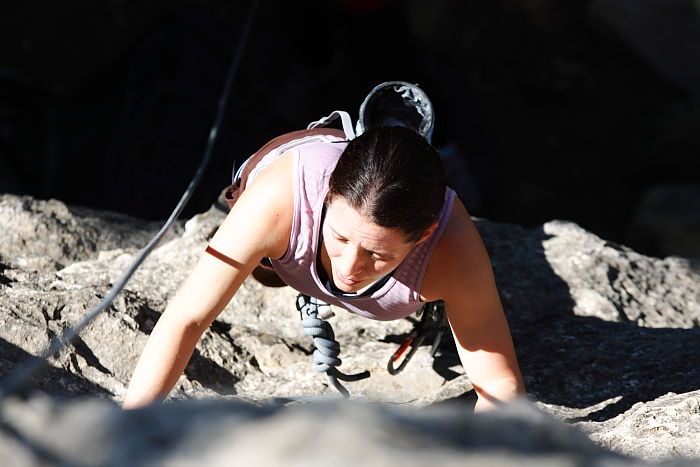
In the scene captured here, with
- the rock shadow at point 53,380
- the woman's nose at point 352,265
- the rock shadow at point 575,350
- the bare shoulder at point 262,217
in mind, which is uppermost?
the bare shoulder at point 262,217

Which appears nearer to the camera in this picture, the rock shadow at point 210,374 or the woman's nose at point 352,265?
the woman's nose at point 352,265

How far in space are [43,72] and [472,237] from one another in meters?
2.67

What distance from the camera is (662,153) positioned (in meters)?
4.52

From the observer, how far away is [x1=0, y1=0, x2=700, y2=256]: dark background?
3.48 metres

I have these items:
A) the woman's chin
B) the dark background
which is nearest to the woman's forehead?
the woman's chin

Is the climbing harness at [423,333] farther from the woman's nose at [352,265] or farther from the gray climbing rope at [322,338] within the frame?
the woman's nose at [352,265]

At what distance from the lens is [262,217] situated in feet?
5.19

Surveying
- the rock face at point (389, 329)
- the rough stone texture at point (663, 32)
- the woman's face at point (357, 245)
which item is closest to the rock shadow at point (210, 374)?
the rock face at point (389, 329)

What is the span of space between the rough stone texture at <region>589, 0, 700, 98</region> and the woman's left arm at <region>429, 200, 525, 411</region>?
344 centimetres

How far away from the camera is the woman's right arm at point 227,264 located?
1.52m

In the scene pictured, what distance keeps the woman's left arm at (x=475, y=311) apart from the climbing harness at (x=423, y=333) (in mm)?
182

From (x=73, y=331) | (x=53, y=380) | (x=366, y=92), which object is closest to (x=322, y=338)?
(x=53, y=380)

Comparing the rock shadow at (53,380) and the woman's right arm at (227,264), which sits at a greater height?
the woman's right arm at (227,264)

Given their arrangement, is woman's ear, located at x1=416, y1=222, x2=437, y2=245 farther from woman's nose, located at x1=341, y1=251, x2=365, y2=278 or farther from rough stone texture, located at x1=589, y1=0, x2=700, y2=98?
rough stone texture, located at x1=589, y1=0, x2=700, y2=98
